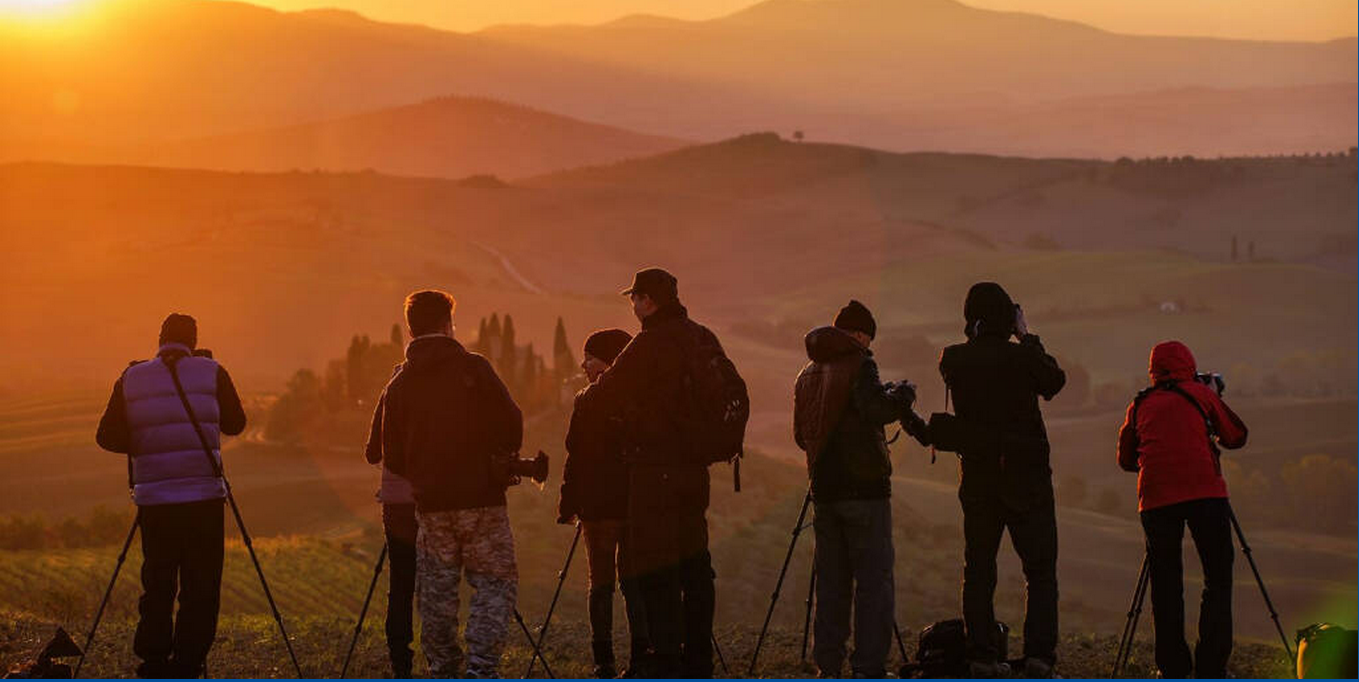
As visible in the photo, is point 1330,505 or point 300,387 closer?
point 300,387

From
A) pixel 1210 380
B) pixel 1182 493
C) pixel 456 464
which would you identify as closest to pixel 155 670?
pixel 456 464

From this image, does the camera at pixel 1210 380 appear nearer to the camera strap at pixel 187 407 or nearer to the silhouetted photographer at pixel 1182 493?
the silhouetted photographer at pixel 1182 493

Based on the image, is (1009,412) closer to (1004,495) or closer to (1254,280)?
(1004,495)

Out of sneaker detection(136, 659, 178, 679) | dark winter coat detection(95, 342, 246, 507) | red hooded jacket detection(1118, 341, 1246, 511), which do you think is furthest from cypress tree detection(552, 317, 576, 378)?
red hooded jacket detection(1118, 341, 1246, 511)

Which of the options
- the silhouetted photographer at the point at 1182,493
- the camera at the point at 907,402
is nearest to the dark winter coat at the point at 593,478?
the camera at the point at 907,402

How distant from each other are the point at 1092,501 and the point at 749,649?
8132 cm

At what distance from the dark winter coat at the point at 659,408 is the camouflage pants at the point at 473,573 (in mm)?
850

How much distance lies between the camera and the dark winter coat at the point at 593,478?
1232 cm

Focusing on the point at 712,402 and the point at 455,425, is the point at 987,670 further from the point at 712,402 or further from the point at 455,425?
the point at 455,425

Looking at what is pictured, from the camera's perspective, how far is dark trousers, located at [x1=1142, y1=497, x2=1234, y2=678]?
12.1 meters

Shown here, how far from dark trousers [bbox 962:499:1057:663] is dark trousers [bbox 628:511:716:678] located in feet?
6.09

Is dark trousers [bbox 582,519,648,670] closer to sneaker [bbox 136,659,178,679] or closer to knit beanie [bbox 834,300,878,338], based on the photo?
knit beanie [bbox 834,300,878,338]

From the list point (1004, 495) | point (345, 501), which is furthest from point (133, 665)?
point (345, 501)

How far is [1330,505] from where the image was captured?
100 meters
